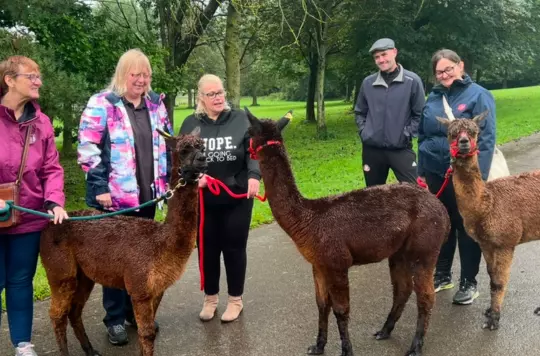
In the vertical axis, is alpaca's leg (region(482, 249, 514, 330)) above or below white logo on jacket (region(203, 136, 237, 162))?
below

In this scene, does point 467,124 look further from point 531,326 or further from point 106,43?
point 106,43

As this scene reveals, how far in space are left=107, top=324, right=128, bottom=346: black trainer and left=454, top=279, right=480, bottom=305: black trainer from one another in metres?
3.05

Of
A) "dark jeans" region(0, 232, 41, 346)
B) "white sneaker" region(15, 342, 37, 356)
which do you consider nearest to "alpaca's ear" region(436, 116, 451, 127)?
"dark jeans" region(0, 232, 41, 346)

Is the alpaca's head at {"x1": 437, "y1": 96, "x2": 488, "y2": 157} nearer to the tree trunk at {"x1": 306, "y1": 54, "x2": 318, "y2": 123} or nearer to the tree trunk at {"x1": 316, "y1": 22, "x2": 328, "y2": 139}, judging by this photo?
the tree trunk at {"x1": 316, "y1": 22, "x2": 328, "y2": 139}

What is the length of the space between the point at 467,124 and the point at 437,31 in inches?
734

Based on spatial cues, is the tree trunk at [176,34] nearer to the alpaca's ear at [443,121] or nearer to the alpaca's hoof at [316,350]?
the alpaca's ear at [443,121]

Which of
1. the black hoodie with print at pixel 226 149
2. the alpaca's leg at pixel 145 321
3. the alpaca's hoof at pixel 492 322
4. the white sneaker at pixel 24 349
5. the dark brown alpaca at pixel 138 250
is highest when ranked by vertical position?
the black hoodie with print at pixel 226 149

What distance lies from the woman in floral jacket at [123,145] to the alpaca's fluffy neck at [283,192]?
1024 millimetres

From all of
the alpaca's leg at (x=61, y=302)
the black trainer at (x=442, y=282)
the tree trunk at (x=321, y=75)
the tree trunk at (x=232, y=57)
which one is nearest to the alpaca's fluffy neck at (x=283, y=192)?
the alpaca's leg at (x=61, y=302)

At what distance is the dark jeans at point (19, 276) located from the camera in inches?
144

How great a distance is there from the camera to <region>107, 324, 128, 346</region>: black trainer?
13.9 feet

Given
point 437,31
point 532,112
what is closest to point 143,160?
point 437,31

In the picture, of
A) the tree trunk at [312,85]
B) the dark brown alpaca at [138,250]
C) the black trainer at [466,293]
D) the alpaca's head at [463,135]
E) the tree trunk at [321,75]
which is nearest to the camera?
the dark brown alpaca at [138,250]

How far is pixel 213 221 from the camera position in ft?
15.3
